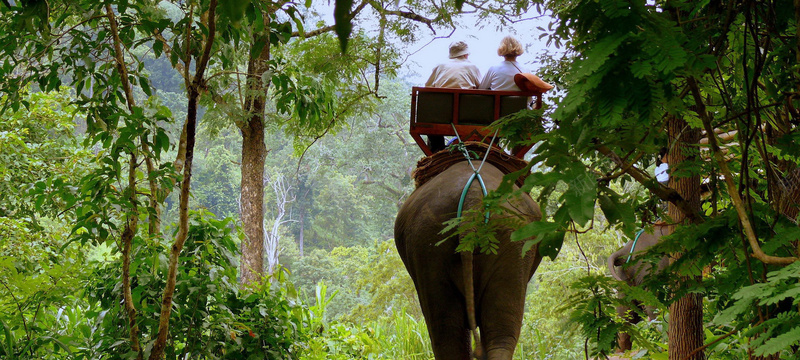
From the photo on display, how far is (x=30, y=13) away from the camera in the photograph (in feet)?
4.94

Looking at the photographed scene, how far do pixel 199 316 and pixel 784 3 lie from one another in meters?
2.39

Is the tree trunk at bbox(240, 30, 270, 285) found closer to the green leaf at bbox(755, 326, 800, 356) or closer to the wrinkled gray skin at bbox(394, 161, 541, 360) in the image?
the wrinkled gray skin at bbox(394, 161, 541, 360)

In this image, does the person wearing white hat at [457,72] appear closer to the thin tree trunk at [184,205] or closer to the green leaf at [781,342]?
the thin tree trunk at [184,205]

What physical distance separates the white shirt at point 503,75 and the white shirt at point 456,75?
9cm

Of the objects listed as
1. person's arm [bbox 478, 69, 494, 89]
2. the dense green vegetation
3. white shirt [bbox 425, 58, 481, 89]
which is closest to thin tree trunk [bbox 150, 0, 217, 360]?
the dense green vegetation

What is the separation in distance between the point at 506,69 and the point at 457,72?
0.27 m

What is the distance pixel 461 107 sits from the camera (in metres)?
3.29

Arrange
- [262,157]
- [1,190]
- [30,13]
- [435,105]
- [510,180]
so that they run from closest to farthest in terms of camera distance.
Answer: [510,180]
[30,13]
[435,105]
[1,190]
[262,157]

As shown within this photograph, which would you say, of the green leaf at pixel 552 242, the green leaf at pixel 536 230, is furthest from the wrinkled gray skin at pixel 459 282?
the green leaf at pixel 536 230

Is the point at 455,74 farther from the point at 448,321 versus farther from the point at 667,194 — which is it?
the point at 667,194

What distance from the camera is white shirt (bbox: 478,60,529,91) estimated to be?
12.0 ft

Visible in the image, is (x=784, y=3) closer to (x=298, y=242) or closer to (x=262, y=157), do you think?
(x=262, y=157)

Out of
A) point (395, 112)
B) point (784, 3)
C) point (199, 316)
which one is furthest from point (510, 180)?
point (395, 112)

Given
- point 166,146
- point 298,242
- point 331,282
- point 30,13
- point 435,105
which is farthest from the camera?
point 298,242
